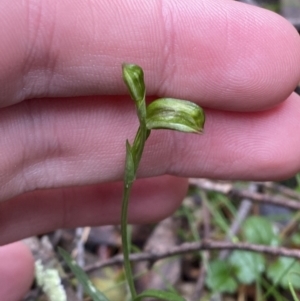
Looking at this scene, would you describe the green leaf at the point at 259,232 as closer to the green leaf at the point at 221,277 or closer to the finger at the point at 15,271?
the green leaf at the point at 221,277

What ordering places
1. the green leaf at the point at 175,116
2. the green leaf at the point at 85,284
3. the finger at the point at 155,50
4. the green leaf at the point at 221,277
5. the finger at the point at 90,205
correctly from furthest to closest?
the green leaf at the point at 221,277 < the finger at the point at 90,205 < the green leaf at the point at 85,284 < the finger at the point at 155,50 < the green leaf at the point at 175,116

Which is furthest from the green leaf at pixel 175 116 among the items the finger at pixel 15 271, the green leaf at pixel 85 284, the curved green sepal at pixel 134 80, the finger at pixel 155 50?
the finger at pixel 15 271

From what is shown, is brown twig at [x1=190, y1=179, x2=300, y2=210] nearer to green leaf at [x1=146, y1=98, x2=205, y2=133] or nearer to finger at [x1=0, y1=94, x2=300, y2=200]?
finger at [x1=0, y1=94, x2=300, y2=200]

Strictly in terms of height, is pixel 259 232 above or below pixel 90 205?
below

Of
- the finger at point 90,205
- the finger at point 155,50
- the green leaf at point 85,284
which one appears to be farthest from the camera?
the finger at point 90,205

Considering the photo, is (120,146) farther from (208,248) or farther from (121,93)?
(208,248)

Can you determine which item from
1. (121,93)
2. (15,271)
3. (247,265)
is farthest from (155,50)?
(247,265)

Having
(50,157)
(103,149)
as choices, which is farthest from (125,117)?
(50,157)

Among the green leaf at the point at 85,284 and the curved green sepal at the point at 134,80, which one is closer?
the curved green sepal at the point at 134,80
